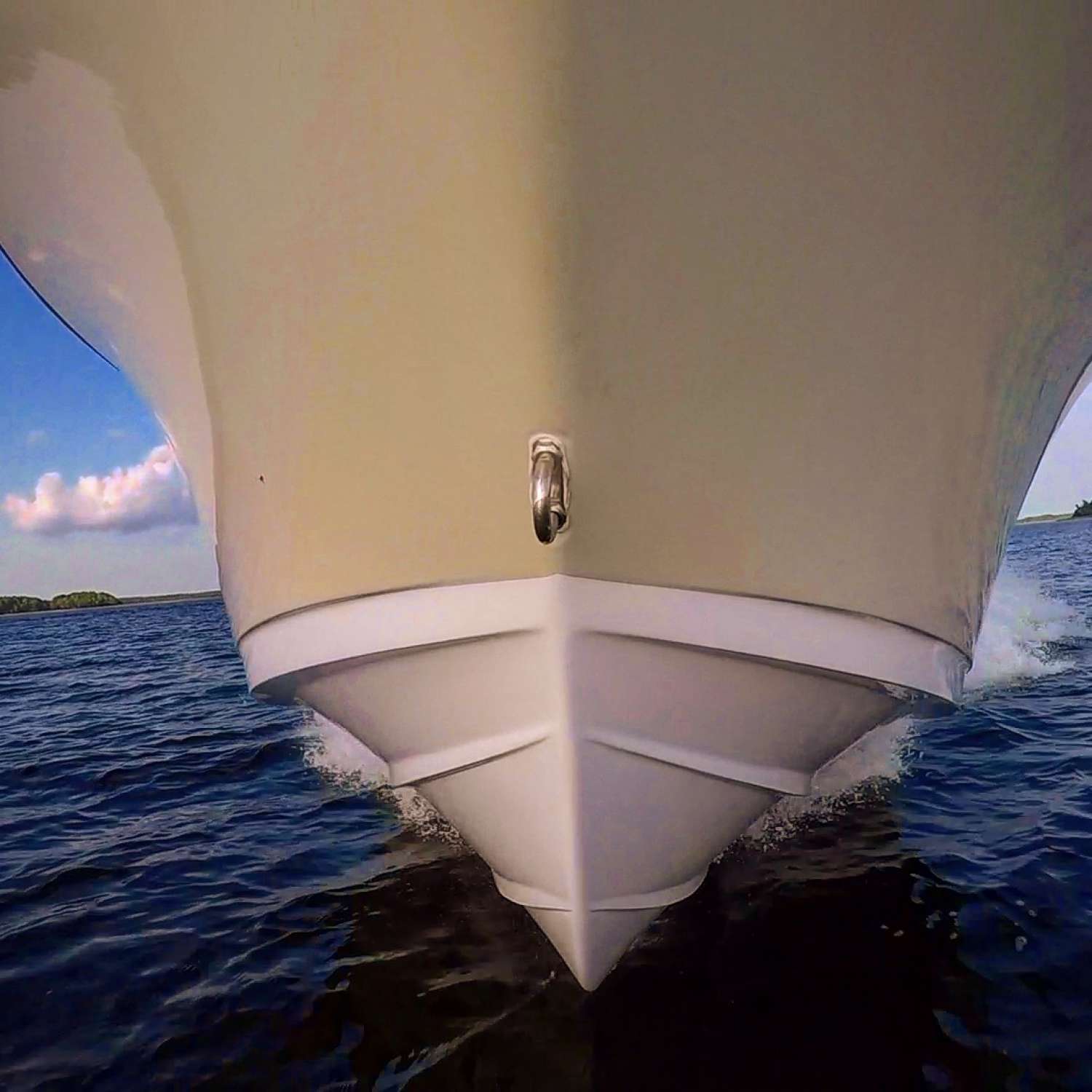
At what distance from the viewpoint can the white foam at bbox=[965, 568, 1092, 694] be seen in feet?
31.2

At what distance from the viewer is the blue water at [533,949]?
303cm

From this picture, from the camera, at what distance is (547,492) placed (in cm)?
206

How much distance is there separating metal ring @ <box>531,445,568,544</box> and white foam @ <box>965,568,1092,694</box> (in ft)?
20.9

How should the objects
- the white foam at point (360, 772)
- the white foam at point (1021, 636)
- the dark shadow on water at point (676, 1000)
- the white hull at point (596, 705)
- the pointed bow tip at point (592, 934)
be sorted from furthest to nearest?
1. the white foam at point (1021, 636)
2. the white foam at point (360, 772)
3. the dark shadow on water at point (676, 1000)
4. the pointed bow tip at point (592, 934)
5. the white hull at point (596, 705)

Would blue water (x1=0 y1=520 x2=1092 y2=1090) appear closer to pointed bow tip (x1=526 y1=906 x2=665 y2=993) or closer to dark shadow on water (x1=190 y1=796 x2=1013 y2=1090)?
dark shadow on water (x1=190 y1=796 x2=1013 y2=1090)

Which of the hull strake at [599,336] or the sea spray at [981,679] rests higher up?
the hull strake at [599,336]

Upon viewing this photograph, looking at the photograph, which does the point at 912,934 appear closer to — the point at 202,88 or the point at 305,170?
the point at 305,170

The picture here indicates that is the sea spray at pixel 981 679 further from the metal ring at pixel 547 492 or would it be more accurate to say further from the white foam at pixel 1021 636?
the metal ring at pixel 547 492

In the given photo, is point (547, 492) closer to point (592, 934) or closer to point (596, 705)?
point (596, 705)

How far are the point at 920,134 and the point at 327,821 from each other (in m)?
5.31

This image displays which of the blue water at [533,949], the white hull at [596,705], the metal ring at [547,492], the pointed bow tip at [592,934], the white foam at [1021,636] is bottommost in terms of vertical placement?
the white foam at [1021,636]

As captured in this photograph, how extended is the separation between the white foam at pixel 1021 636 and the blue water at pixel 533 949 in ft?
8.53

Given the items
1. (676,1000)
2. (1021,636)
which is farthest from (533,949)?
(1021,636)

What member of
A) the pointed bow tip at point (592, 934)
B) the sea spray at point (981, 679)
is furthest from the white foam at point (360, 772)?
the sea spray at point (981, 679)
